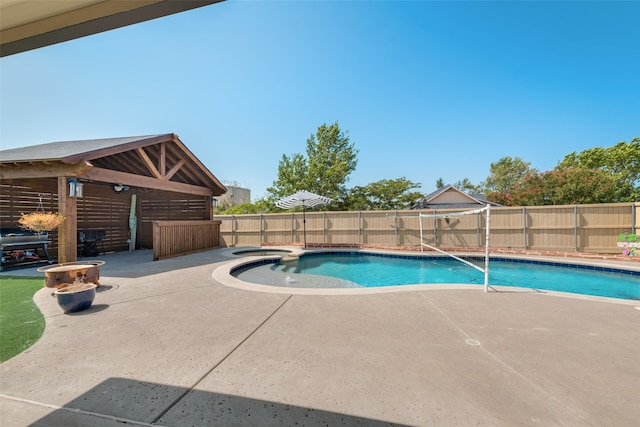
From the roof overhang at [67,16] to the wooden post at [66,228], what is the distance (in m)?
6.59

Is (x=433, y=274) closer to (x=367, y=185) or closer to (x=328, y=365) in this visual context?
(x=328, y=365)

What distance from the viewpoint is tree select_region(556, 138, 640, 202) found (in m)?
22.4

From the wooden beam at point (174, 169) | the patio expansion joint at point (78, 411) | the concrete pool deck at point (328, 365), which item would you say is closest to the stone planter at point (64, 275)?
the concrete pool deck at point (328, 365)

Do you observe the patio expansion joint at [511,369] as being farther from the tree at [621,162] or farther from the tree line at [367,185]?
the tree at [621,162]

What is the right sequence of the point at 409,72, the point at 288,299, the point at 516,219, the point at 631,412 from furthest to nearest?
the point at 409,72 < the point at 516,219 < the point at 288,299 < the point at 631,412

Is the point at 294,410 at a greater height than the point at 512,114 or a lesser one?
lesser

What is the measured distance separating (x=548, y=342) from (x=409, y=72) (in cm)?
1204

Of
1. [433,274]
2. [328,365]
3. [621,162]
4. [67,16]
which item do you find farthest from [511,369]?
[621,162]

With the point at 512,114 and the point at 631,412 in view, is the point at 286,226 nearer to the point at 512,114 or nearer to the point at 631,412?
the point at 631,412

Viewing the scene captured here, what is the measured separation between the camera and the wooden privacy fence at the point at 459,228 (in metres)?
9.87

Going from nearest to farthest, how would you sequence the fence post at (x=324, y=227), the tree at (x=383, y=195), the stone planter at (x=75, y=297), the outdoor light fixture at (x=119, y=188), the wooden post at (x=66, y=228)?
the stone planter at (x=75, y=297)
the wooden post at (x=66, y=228)
the outdoor light fixture at (x=119, y=188)
the fence post at (x=324, y=227)
the tree at (x=383, y=195)

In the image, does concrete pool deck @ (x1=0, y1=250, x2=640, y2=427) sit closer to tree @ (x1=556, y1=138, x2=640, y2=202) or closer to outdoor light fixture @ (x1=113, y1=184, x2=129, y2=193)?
outdoor light fixture @ (x1=113, y1=184, x2=129, y2=193)

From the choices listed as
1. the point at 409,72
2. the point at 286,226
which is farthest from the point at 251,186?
the point at 409,72

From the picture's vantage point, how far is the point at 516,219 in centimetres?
1080
